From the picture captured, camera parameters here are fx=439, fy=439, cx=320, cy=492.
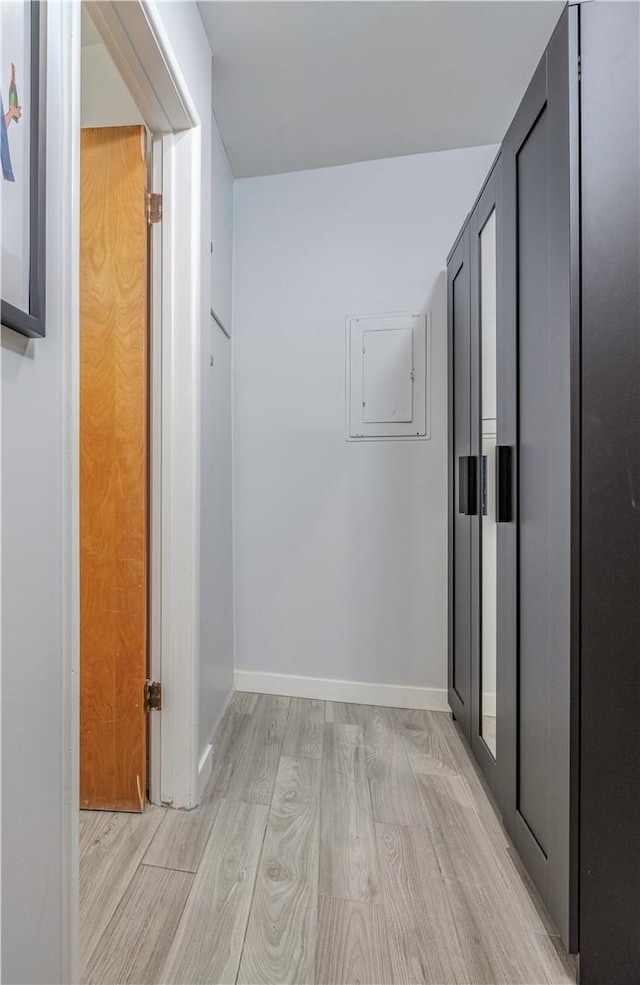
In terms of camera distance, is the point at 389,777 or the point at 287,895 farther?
the point at 389,777

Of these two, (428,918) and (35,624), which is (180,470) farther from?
(428,918)

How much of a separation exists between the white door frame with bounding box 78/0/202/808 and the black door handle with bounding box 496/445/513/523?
0.89 m

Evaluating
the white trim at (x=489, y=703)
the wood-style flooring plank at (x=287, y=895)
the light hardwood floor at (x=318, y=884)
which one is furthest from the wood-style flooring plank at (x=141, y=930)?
the white trim at (x=489, y=703)

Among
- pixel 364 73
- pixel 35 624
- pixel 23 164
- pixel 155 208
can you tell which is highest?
pixel 364 73

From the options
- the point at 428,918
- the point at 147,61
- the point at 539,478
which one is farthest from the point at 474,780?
the point at 147,61

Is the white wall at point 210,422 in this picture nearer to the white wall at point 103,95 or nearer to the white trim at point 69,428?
the white wall at point 103,95

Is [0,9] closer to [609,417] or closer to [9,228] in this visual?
[9,228]

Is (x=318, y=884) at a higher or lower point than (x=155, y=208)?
lower

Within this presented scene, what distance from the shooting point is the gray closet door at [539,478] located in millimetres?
897

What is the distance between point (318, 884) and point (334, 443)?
157cm

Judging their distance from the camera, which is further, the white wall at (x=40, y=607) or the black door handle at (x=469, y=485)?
the black door handle at (x=469, y=485)

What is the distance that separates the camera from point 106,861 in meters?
1.14

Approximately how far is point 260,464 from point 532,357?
136cm

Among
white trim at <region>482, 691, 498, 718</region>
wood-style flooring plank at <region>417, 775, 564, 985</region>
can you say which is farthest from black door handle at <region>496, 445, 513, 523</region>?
wood-style flooring plank at <region>417, 775, 564, 985</region>
